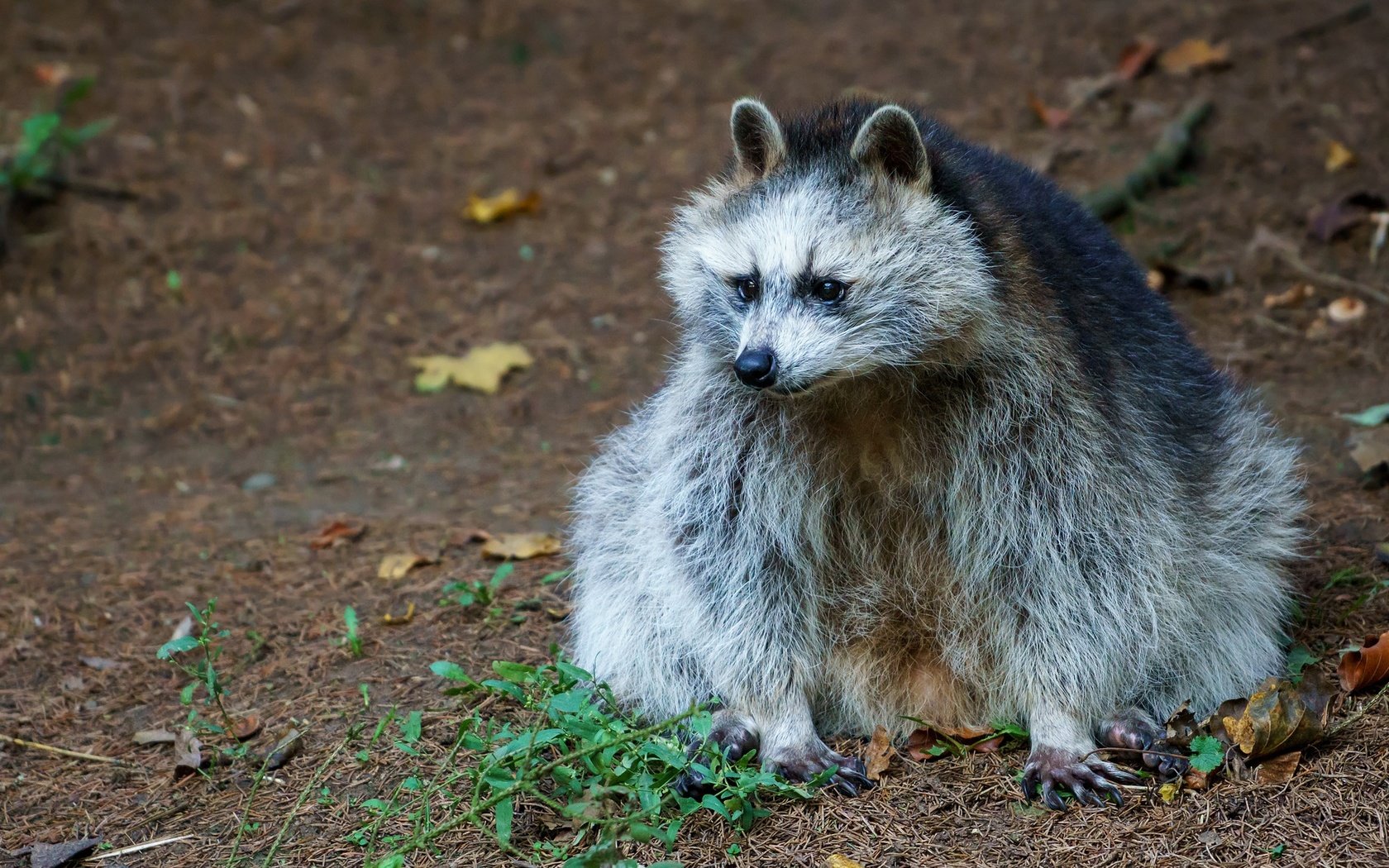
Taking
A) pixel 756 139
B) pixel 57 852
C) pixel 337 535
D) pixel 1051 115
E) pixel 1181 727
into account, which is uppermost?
pixel 756 139

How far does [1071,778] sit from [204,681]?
2617mm

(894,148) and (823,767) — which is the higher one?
(894,148)

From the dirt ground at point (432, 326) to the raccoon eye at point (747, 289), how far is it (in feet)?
4.44

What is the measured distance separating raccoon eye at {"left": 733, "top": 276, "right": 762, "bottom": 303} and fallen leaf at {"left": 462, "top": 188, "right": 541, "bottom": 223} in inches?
186

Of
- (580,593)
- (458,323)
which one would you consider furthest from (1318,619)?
(458,323)

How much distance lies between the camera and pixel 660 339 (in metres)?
7.05

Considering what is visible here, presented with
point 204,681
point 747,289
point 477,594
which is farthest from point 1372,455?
point 204,681

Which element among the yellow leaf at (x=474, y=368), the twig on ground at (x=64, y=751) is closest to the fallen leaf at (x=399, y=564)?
the twig on ground at (x=64, y=751)

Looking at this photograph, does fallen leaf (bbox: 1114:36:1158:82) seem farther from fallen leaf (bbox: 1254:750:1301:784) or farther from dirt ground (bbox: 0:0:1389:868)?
fallen leaf (bbox: 1254:750:1301:784)

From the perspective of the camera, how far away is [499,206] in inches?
312

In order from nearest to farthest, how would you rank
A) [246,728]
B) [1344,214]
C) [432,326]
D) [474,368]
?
[246,728], [1344,214], [474,368], [432,326]

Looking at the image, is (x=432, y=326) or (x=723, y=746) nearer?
(x=723, y=746)

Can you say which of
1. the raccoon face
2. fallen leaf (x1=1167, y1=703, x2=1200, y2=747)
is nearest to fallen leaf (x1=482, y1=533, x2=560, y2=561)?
the raccoon face

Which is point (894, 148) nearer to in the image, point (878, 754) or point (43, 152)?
point (878, 754)
